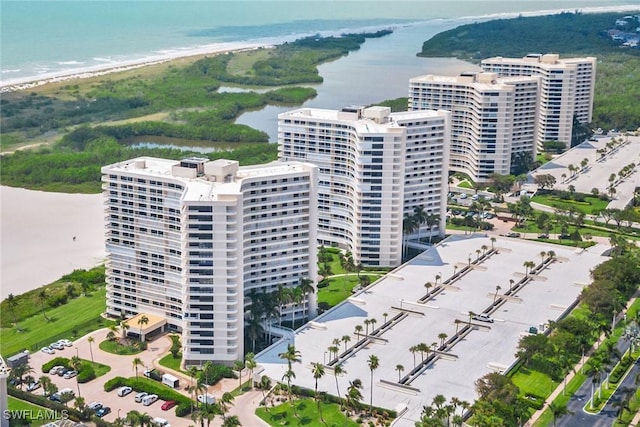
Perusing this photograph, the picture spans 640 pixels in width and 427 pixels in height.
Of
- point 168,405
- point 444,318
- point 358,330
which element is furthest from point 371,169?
point 168,405

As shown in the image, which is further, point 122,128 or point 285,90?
point 285,90

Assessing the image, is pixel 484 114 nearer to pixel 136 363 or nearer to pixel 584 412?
pixel 584 412

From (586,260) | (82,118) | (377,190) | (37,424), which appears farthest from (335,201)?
(82,118)

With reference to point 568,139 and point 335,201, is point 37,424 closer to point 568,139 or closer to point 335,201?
point 335,201

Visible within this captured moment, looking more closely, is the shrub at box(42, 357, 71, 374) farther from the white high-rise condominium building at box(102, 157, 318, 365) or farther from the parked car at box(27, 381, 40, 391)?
the white high-rise condominium building at box(102, 157, 318, 365)

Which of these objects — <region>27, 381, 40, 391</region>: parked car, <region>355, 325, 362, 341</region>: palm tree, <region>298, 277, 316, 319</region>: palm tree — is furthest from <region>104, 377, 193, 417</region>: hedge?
<region>355, 325, 362, 341</region>: palm tree
